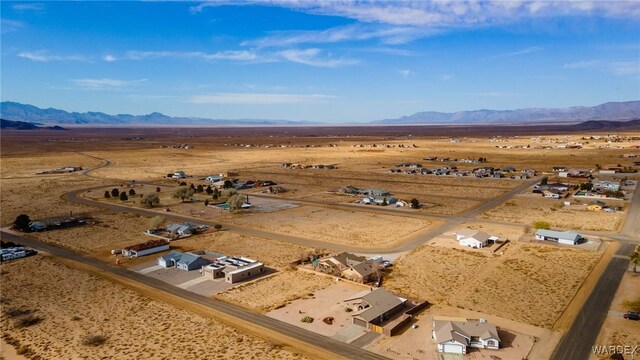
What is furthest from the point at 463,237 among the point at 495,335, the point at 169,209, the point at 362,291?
the point at 169,209

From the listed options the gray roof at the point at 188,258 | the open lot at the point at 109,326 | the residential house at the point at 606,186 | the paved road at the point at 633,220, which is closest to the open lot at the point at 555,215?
the paved road at the point at 633,220

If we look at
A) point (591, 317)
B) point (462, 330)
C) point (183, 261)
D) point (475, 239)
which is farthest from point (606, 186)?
point (183, 261)

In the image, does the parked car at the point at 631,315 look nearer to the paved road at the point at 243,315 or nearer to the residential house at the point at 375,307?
the residential house at the point at 375,307

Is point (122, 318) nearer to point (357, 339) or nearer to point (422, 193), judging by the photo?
point (357, 339)

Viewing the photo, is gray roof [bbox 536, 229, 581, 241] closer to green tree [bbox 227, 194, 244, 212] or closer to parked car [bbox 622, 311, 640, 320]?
parked car [bbox 622, 311, 640, 320]

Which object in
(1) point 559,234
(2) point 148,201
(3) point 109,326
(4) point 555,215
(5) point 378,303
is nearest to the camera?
(3) point 109,326

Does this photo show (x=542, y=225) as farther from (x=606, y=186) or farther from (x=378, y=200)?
(x=606, y=186)
